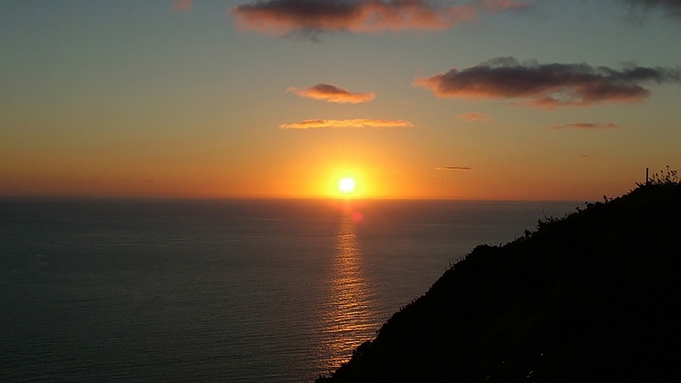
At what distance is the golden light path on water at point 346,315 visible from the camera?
225 ft

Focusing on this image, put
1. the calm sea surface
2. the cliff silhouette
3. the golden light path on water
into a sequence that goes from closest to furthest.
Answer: the cliff silhouette → the calm sea surface → the golden light path on water

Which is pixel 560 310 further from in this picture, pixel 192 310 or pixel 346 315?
pixel 192 310

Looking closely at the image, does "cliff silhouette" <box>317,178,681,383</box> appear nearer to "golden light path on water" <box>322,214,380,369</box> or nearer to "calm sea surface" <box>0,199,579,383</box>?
"calm sea surface" <box>0,199,579,383</box>

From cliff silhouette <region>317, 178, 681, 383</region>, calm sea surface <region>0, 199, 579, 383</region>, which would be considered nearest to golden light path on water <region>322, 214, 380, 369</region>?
calm sea surface <region>0, 199, 579, 383</region>

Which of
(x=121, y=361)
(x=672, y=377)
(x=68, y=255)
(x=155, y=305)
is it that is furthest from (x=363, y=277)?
(x=672, y=377)

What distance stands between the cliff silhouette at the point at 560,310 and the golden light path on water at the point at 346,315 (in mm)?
45419

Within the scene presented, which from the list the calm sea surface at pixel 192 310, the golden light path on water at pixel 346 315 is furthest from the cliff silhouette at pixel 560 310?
the golden light path on water at pixel 346 315

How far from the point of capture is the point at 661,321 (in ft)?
38.4

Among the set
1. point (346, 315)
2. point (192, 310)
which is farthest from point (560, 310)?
point (192, 310)

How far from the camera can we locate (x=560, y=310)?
44.4 feet

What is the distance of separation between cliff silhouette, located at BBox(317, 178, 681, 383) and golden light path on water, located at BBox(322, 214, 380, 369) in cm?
4542

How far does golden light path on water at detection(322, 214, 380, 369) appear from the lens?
225ft

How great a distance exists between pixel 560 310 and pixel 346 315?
73.0 m

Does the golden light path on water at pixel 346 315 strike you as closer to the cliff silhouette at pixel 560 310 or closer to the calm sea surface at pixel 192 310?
the calm sea surface at pixel 192 310
